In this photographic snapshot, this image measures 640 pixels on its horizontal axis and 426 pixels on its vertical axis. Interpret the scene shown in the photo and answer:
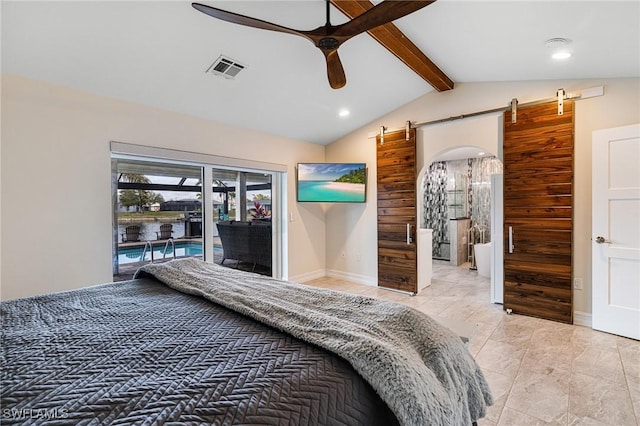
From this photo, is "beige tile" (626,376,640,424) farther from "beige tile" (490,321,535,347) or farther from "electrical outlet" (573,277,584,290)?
"electrical outlet" (573,277,584,290)

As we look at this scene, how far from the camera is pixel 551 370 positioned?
2.33m

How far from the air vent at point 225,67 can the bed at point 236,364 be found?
2.27m

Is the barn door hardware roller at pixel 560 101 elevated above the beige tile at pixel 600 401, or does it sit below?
above

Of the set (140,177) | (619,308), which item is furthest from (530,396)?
(140,177)

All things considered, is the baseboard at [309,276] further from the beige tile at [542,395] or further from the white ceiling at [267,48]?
the beige tile at [542,395]

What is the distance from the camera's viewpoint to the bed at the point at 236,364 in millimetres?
770

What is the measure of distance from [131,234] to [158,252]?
0.39 meters

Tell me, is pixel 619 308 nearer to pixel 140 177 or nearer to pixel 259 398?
pixel 259 398

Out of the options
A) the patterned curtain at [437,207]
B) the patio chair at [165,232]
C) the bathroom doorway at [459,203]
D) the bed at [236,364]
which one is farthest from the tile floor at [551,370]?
the patterned curtain at [437,207]

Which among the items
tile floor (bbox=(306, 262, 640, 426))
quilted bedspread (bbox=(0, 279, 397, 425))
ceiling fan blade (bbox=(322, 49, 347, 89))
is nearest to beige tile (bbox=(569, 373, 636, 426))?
tile floor (bbox=(306, 262, 640, 426))

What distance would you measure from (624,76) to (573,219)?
144 cm

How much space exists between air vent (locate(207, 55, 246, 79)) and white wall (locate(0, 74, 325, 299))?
89cm

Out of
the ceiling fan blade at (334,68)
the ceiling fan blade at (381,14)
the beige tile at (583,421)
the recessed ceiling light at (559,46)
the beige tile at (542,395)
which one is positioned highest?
the recessed ceiling light at (559,46)

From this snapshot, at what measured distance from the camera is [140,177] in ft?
11.2
